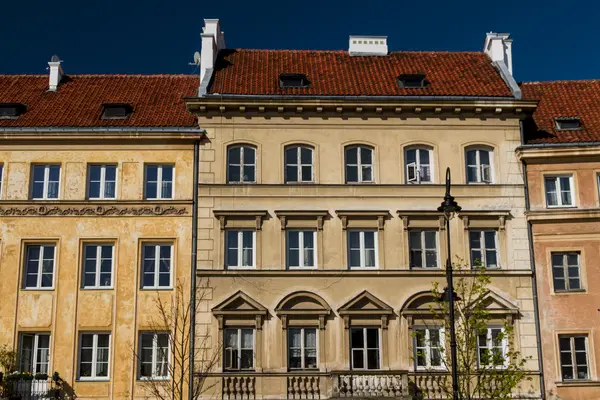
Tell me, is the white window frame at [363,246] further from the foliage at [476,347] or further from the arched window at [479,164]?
the arched window at [479,164]

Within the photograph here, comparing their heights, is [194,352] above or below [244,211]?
below

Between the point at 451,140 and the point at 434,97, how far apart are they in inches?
72.2

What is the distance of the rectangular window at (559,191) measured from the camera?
99.1ft

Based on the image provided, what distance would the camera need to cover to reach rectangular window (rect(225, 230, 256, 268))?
29.5m

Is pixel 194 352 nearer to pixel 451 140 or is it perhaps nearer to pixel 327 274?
pixel 327 274

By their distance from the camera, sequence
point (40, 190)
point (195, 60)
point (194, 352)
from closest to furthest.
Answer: point (194, 352), point (40, 190), point (195, 60)

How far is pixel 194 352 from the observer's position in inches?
1111

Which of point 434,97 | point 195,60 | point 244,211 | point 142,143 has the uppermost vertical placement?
point 195,60

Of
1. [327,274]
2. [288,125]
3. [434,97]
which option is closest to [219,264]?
[327,274]

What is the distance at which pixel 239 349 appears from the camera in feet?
93.8

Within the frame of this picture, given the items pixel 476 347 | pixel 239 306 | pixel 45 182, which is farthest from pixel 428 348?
pixel 45 182

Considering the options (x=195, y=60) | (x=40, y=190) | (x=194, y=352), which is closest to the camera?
(x=194, y=352)

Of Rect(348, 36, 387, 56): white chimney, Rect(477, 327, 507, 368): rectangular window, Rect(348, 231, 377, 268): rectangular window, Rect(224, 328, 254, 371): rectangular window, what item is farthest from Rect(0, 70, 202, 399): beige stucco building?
Rect(477, 327, 507, 368): rectangular window

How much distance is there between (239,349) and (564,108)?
16977 millimetres
